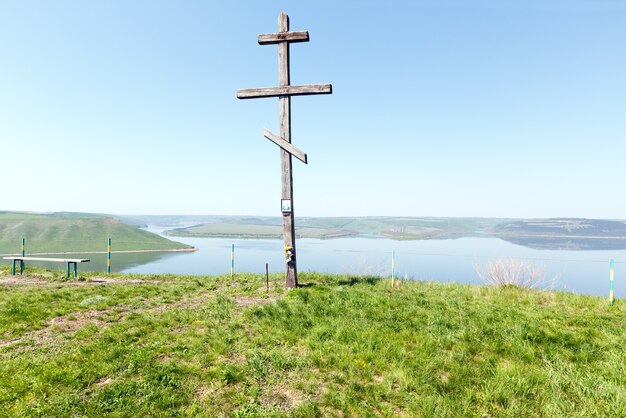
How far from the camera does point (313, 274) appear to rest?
1409 cm

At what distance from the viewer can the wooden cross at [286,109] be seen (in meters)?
11.6

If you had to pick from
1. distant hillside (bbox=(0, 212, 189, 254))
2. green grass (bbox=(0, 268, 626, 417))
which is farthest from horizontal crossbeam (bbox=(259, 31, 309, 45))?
distant hillside (bbox=(0, 212, 189, 254))

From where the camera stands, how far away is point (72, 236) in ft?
485

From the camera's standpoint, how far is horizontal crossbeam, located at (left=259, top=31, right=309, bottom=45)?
1152cm

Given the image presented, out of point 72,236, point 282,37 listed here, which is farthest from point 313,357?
point 72,236

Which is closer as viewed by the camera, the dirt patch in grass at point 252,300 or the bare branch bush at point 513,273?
the dirt patch in grass at point 252,300

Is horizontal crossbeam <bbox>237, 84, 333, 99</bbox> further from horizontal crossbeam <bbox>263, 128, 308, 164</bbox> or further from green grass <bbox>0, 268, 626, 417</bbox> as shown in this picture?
green grass <bbox>0, 268, 626, 417</bbox>

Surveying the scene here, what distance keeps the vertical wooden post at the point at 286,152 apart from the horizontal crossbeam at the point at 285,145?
0.18 m

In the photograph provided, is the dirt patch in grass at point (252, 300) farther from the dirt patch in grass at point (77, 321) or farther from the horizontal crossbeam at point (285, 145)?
the horizontal crossbeam at point (285, 145)

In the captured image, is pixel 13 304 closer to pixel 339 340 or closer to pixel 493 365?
pixel 339 340

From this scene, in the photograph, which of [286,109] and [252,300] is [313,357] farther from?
[286,109]

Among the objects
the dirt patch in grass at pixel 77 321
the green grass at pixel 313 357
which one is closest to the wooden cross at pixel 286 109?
the green grass at pixel 313 357

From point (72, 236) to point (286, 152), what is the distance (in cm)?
17516

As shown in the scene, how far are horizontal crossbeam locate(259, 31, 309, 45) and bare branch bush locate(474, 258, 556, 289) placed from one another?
13.8 m
